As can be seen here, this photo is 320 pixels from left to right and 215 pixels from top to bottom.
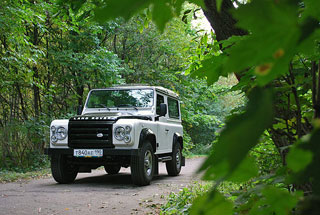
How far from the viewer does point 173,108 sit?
9164 millimetres

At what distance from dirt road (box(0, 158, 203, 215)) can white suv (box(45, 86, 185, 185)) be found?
1.34 feet

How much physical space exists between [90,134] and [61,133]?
0.63m

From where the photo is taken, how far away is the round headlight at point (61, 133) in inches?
273

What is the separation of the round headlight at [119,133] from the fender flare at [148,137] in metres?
0.37

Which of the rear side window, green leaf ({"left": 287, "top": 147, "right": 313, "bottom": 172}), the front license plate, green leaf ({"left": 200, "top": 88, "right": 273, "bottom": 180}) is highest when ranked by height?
the rear side window

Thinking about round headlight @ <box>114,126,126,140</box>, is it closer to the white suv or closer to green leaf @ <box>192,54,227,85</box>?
the white suv

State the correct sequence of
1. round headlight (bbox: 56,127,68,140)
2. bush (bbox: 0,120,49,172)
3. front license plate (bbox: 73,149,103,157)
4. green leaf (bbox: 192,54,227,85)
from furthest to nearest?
bush (bbox: 0,120,49,172) < round headlight (bbox: 56,127,68,140) < front license plate (bbox: 73,149,103,157) < green leaf (bbox: 192,54,227,85)

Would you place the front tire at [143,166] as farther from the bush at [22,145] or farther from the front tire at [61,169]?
the bush at [22,145]

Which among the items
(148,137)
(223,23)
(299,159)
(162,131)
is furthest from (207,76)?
(162,131)

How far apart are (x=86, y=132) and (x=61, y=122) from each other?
64cm

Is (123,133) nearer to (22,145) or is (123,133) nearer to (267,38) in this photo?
A: (267,38)

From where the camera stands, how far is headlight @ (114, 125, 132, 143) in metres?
6.51

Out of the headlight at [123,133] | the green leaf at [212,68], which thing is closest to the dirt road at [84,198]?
the headlight at [123,133]

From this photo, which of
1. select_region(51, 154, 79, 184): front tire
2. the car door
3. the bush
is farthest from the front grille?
the bush
